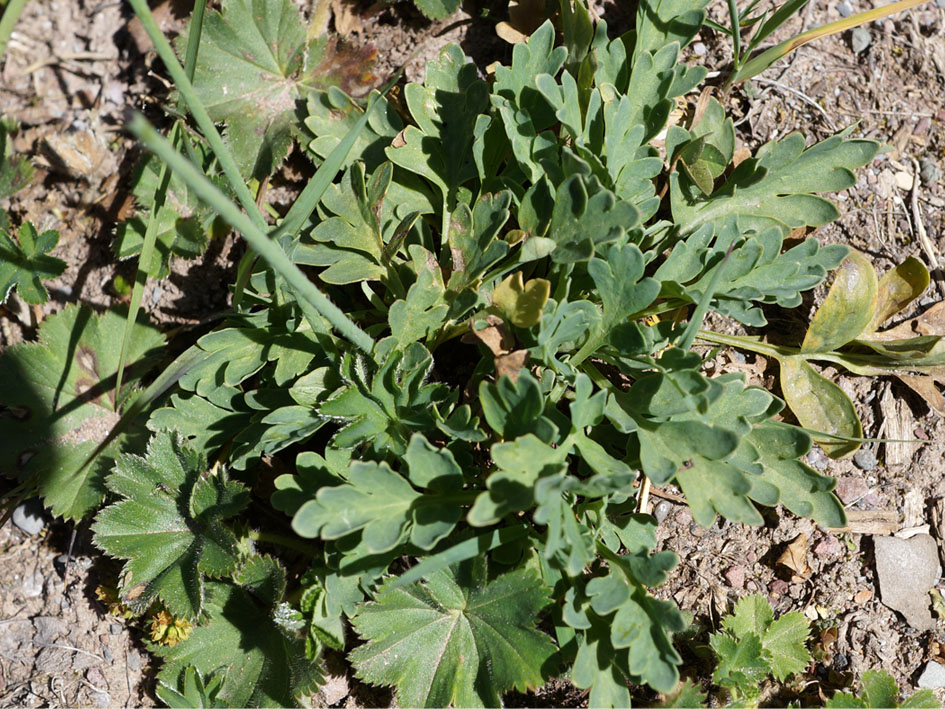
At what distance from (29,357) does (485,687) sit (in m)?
Result: 1.98

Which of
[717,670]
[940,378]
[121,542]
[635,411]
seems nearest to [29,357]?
[121,542]

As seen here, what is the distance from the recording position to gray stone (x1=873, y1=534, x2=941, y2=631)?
2496 millimetres

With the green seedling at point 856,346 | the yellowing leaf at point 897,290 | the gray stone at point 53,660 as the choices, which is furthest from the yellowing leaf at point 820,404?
the gray stone at point 53,660

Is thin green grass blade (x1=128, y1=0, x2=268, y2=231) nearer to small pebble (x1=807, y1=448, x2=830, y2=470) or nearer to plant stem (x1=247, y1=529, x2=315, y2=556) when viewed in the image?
plant stem (x1=247, y1=529, x2=315, y2=556)

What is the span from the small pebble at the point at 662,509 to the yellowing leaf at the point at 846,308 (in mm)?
727

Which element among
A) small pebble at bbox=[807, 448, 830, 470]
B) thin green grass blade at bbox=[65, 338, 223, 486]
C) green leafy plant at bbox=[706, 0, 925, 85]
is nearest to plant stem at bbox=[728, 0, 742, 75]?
green leafy plant at bbox=[706, 0, 925, 85]

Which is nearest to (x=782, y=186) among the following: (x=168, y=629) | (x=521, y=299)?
(x=521, y=299)

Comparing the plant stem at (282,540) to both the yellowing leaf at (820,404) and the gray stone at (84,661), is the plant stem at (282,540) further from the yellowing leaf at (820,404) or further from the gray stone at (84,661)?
the yellowing leaf at (820,404)

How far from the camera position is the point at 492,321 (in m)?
2.20

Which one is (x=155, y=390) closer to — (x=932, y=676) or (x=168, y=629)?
(x=168, y=629)

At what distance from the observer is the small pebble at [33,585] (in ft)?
9.16

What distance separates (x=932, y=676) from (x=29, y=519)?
325cm

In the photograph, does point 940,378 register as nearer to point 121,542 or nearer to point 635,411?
point 635,411

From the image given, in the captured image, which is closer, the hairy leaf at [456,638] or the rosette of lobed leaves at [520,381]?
the rosette of lobed leaves at [520,381]
